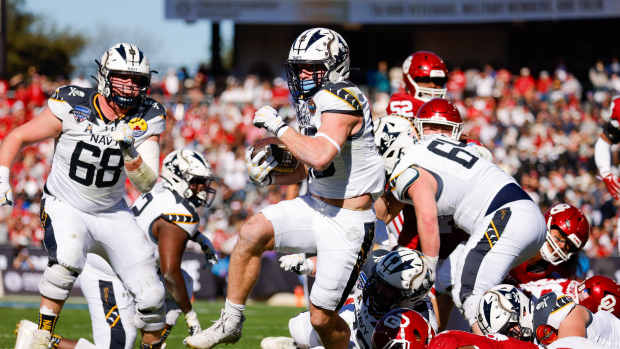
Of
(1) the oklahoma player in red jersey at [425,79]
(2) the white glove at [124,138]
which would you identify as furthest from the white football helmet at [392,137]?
(2) the white glove at [124,138]

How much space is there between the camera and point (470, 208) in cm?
623

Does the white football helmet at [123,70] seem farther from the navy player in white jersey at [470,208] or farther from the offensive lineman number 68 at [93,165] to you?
the navy player in white jersey at [470,208]

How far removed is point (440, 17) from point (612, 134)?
1337 cm

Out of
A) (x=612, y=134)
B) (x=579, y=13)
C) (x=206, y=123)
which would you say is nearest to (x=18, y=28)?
(x=206, y=123)

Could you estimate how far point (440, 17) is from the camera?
2127 centimetres

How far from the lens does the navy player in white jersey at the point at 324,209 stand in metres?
5.40

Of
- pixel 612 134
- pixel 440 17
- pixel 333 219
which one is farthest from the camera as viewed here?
pixel 440 17

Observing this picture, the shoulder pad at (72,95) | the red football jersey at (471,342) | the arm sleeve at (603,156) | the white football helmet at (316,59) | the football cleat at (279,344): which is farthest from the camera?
the arm sleeve at (603,156)

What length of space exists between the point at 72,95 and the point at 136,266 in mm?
1241

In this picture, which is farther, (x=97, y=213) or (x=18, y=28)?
(x=18, y=28)

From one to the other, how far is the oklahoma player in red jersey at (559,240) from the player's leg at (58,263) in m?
3.37

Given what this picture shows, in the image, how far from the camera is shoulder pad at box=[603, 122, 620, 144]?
8.30 metres

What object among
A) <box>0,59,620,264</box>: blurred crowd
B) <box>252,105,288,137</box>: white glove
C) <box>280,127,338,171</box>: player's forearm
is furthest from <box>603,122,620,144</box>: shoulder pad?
<box>0,59,620,264</box>: blurred crowd

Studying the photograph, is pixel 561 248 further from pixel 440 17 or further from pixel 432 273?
pixel 440 17
